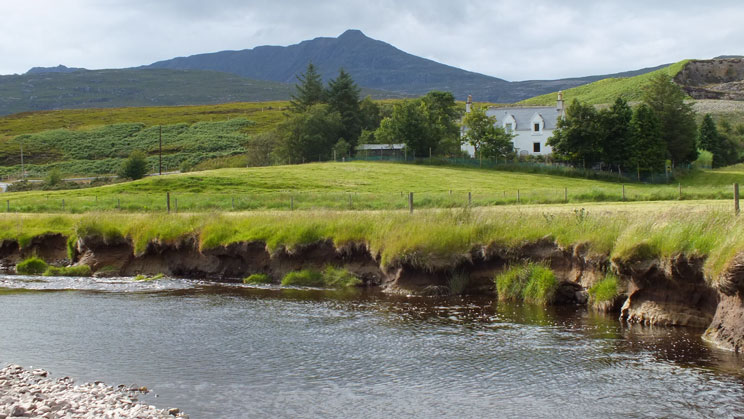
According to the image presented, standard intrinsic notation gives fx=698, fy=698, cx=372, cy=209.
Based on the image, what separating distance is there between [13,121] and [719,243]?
670 feet

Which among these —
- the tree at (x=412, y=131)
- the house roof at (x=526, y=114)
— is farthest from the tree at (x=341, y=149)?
the house roof at (x=526, y=114)

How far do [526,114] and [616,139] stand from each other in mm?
24353

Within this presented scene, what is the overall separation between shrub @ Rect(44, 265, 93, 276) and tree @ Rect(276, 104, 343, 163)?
74.8m

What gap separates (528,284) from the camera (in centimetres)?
2252

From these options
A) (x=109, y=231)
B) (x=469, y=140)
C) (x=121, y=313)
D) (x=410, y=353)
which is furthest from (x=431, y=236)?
(x=469, y=140)

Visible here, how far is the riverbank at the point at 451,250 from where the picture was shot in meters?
18.2

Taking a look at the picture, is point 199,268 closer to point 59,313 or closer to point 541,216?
point 59,313

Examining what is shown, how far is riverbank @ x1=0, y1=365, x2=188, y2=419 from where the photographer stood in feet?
39.9

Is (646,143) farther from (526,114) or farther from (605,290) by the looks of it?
(605,290)

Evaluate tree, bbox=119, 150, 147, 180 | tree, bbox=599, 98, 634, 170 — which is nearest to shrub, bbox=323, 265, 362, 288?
tree, bbox=119, 150, 147, 180

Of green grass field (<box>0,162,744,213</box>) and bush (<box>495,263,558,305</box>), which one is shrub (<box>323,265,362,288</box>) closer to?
bush (<box>495,263,558,305</box>)

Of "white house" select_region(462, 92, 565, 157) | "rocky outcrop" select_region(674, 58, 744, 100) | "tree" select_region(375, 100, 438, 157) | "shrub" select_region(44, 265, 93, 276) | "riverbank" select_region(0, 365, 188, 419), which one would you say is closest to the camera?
"riverbank" select_region(0, 365, 188, 419)

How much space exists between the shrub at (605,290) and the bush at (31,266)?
2438 centimetres

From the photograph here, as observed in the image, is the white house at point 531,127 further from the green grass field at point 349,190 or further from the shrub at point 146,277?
the shrub at point 146,277
